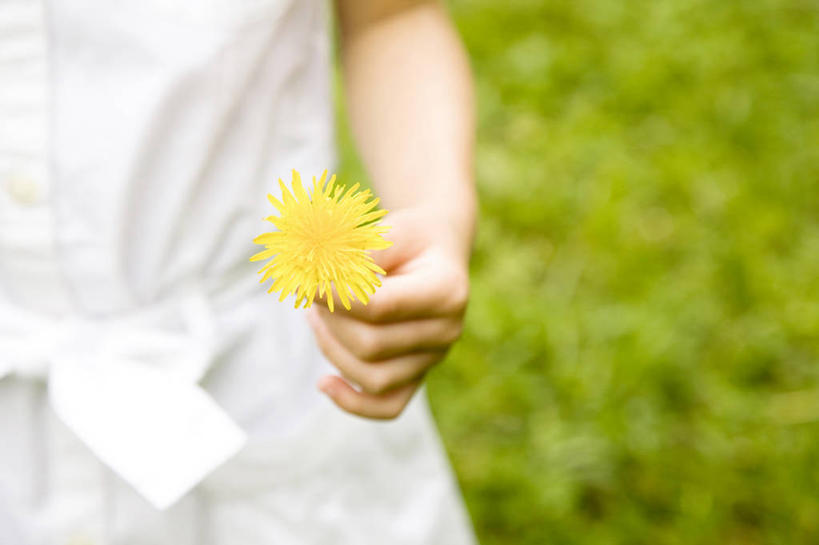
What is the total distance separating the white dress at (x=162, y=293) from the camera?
0.63m

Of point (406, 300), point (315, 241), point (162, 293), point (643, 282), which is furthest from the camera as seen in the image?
point (643, 282)

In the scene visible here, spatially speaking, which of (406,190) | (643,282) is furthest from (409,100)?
(643,282)

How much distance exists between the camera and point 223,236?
0.72 meters

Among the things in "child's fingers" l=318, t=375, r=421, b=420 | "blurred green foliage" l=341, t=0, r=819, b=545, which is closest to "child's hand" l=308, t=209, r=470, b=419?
"child's fingers" l=318, t=375, r=421, b=420

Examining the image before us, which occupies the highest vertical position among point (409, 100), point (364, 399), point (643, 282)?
point (409, 100)

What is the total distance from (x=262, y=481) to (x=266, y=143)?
28 centimetres

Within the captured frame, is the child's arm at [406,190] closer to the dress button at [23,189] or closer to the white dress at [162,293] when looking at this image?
the white dress at [162,293]

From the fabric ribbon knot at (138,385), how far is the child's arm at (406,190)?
101 millimetres

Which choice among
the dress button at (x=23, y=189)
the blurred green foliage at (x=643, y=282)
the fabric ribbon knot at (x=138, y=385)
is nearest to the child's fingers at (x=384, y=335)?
the fabric ribbon knot at (x=138, y=385)

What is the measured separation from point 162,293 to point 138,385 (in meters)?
0.09

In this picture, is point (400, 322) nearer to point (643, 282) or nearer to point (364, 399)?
point (364, 399)

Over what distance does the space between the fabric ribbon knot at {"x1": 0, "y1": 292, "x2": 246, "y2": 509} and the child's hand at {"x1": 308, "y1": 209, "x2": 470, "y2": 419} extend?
0.09m

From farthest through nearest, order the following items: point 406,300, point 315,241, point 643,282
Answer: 1. point 643,282
2. point 406,300
3. point 315,241

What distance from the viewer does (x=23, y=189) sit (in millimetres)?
639
